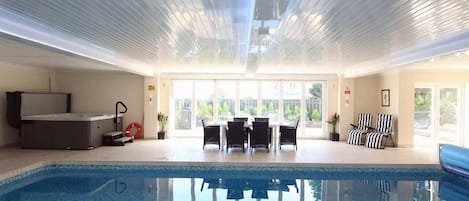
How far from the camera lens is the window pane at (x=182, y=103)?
1152 cm

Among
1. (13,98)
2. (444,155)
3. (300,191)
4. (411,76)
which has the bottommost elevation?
(300,191)

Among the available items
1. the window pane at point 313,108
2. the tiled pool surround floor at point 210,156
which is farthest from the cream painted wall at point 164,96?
the window pane at point 313,108

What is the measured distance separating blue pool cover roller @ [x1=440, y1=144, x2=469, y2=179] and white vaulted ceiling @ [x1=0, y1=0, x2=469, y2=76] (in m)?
1.88

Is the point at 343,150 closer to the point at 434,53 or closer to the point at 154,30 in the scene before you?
the point at 434,53

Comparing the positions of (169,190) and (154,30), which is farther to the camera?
(169,190)

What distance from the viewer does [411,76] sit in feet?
30.5

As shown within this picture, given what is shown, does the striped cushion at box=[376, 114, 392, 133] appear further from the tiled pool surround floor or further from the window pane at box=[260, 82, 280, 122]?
the window pane at box=[260, 82, 280, 122]

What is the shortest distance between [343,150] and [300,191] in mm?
3300

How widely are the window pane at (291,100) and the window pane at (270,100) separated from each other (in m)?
0.32

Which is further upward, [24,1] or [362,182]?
[24,1]

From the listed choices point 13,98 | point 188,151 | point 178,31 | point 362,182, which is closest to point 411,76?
point 362,182

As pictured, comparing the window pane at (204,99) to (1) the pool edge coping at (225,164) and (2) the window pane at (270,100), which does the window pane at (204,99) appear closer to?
(2) the window pane at (270,100)

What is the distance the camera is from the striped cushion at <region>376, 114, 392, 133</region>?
931 centimetres

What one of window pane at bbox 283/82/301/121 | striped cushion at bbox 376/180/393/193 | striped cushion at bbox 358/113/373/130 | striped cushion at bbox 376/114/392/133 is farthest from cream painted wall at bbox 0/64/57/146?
striped cushion at bbox 376/114/392/133
